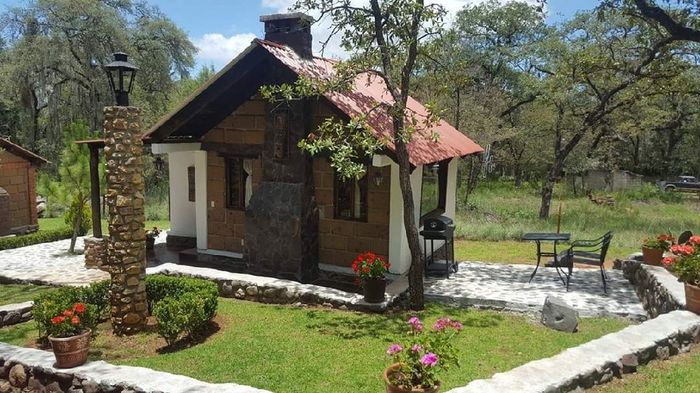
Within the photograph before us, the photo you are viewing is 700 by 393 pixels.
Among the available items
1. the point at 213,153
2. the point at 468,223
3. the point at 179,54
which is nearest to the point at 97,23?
the point at 179,54

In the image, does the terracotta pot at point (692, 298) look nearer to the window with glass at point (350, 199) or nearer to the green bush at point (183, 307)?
the window with glass at point (350, 199)

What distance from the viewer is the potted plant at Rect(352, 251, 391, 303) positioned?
8375mm

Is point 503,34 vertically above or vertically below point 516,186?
above

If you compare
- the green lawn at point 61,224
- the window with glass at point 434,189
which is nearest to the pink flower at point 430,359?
the window with glass at point 434,189

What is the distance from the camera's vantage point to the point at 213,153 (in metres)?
11.6

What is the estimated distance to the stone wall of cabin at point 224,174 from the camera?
1080cm

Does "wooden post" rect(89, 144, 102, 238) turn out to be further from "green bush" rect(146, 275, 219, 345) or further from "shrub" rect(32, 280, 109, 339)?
"green bush" rect(146, 275, 219, 345)

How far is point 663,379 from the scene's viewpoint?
5375 millimetres

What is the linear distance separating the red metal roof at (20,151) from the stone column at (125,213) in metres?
12.6

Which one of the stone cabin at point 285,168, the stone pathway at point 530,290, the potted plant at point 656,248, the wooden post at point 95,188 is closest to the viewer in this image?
the stone pathway at point 530,290

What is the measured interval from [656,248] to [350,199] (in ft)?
19.3

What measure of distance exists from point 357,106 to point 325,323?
407cm

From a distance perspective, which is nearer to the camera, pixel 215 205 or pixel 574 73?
pixel 215 205

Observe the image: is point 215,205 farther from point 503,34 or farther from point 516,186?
point 503,34
